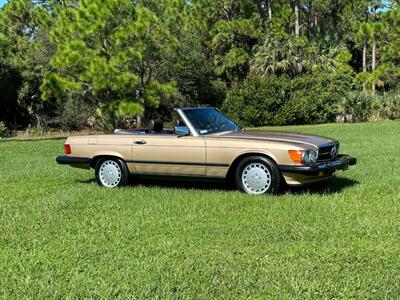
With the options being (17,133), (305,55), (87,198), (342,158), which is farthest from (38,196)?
(305,55)

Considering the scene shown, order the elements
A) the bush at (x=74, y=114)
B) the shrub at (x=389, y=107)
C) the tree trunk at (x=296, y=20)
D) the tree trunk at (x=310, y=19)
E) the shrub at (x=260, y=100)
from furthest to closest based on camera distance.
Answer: the tree trunk at (x=310, y=19)
the tree trunk at (x=296, y=20)
the shrub at (x=389, y=107)
the shrub at (x=260, y=100)
the bush at (x=74, y=114)

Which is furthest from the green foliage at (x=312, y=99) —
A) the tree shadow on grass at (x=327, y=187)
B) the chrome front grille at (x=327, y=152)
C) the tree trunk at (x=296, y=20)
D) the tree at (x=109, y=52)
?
the chrome front grille at (x=327, y=152)

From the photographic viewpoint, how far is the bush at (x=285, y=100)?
31.0 meters

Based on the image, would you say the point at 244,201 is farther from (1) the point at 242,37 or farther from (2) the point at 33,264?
(1) the point at 242,37

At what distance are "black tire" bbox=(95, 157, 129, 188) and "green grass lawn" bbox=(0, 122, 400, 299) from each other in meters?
0.32

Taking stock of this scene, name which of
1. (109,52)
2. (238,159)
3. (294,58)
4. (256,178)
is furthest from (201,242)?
(294,58)

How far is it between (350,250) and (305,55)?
99.9ft

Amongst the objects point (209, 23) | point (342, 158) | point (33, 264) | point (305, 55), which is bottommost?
point (33, 264)

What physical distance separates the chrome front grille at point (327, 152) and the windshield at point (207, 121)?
163 cm

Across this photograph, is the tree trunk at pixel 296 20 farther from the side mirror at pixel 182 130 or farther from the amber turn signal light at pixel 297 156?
the amber turn signal light at pixel 297 156

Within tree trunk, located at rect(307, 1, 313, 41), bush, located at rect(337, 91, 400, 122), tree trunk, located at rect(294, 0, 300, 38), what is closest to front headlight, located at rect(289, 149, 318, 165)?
bush, located at rect(337, 91, 400, 122)

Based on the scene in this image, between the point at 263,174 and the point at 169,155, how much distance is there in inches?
57.3

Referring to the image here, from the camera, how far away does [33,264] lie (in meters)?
4.73

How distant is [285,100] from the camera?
3134cm
